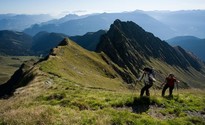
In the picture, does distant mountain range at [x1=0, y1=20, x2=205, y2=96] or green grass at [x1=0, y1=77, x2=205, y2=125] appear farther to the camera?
distant mountain range at [x1=0, y1=20, x2=205, y2=96]

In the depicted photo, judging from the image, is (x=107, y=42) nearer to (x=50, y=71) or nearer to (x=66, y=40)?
(x=66, y=40)

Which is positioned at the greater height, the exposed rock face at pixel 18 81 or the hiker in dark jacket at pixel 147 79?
the hiker in dark jacket at pixel 147 79

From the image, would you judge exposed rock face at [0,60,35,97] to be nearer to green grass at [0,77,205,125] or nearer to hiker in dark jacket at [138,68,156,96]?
green grass at [0,77,205,125]

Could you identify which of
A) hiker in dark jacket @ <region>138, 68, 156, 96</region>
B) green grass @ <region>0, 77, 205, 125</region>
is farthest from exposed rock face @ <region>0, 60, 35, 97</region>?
hiker in dark jacket @ <region>138, 68, 156, 96</region>

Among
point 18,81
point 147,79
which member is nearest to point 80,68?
point 18,81

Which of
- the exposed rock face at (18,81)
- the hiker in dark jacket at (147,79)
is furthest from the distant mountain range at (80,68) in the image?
the hiker in dark jacket at (147,79)

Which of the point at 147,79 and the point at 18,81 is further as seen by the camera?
the point at 18,81

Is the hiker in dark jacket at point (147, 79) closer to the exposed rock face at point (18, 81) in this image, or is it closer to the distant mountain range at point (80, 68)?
the distant mountain range at point (80, 68)

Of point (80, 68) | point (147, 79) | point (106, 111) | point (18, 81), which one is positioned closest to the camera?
point (106, 111)

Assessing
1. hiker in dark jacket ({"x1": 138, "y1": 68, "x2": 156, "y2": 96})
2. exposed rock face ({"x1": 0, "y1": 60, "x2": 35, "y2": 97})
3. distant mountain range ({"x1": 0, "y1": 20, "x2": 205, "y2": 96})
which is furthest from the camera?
distant mountain range ({"x1": 0, "y1": 20, "x2": 205, "y2": 96})

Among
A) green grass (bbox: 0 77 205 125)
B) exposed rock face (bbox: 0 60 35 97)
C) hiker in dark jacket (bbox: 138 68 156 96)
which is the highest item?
hiker in dark jacket (bbox: 138 68 156 96)

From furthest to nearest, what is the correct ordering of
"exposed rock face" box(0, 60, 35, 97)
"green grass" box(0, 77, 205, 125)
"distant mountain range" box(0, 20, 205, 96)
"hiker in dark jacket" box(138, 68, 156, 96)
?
"distant mountain range" box(0, 20, 205, 96), "exposed rock face" box(0, 60, 35, 97), "hiker in dark jacket" box(138, 68, 156, 96), "green grass" box(0, 77, 205, 125)

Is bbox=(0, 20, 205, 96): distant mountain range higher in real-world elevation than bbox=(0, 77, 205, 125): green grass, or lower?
lower

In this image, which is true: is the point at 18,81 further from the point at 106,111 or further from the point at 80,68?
the point at 106,111
